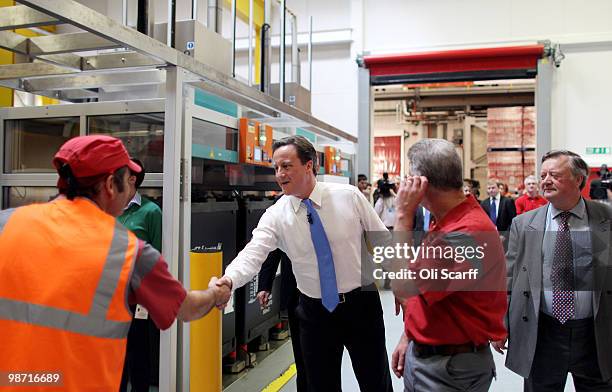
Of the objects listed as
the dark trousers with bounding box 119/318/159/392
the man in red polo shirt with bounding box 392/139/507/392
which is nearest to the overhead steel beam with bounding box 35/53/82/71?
the dark trousers with bounding box 119/318/159/392

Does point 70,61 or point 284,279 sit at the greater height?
point 70,61

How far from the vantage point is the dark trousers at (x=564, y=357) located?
8.05 ft

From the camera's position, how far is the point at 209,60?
356 cm

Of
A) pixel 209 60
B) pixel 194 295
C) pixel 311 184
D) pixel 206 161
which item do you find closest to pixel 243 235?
pixel 206 161

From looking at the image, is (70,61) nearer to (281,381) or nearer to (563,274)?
(281,381)

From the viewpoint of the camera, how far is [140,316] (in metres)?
3.06

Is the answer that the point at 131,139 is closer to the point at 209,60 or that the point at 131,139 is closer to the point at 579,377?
the point at 209,60

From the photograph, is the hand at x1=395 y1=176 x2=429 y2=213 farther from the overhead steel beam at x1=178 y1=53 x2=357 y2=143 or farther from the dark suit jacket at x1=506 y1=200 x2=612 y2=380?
the overhead steel beam at x1=178 y1=53 x2=357 y2=143

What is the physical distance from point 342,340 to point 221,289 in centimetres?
79

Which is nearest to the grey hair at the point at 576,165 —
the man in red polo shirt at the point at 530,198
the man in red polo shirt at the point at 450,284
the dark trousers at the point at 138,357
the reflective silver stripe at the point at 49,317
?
the man in red polo shirt at the point at 450,284

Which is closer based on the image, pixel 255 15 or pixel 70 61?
pixel 70 61

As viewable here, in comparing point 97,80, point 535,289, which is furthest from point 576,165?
point 97,80

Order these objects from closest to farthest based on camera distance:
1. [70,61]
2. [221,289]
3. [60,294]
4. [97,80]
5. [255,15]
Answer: [60,294]
[221,289]
[70,61]
[97,80]
[255,15]

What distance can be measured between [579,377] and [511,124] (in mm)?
8552
